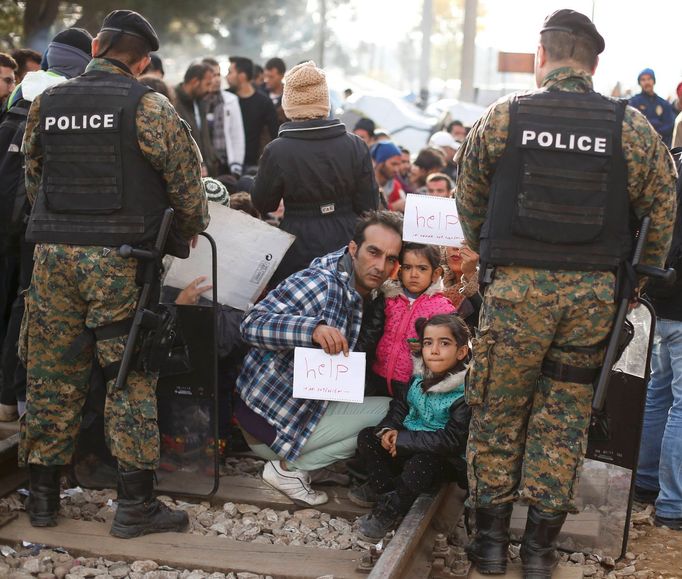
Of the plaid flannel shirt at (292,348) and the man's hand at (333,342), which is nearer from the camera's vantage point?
the man's hand at (333,342)

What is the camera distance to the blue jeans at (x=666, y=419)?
5.47m

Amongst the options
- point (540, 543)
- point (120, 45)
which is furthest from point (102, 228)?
point (540, 543)

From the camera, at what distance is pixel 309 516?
5.39 meters

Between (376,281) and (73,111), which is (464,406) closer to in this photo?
(376,281)

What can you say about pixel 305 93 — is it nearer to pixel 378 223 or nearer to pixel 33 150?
pixel 378 223

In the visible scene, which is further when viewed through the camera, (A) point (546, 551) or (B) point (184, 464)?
(B) point (184, 464)

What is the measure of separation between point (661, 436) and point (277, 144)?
110 inches

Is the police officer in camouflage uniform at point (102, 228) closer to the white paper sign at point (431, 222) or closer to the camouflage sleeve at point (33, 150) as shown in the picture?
the camouflage sleeve at point (33, 150)

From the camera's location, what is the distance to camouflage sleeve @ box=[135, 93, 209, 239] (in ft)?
15.2

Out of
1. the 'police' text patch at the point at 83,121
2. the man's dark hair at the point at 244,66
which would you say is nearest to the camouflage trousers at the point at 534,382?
the 'police' text patch at the point at 83,121

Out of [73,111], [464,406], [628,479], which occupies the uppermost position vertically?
[73,111]

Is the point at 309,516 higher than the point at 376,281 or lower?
lower

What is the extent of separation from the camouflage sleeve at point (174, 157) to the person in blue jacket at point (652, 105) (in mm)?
13198

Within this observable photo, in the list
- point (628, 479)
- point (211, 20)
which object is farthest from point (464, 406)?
point (211, 20)
